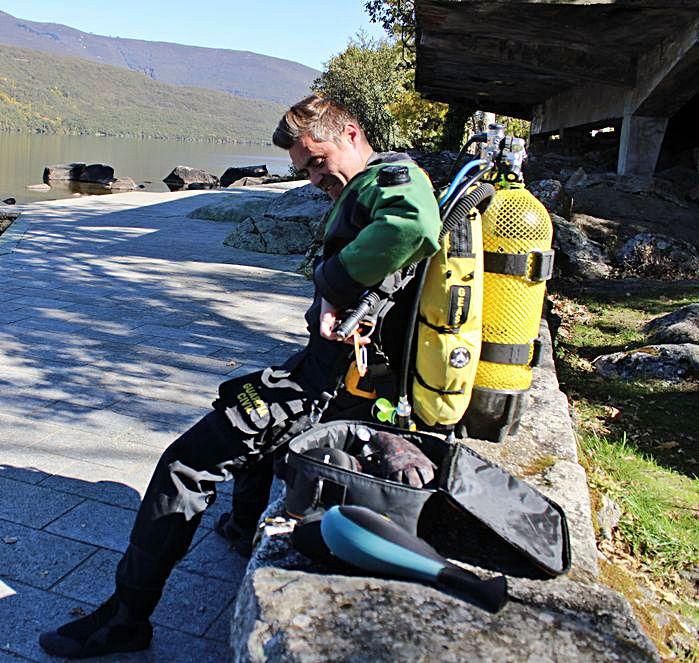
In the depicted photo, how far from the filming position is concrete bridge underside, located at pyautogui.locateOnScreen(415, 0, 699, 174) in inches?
369

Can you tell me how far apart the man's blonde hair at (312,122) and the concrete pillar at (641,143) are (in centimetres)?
1141

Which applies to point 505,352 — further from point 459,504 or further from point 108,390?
point 108,390

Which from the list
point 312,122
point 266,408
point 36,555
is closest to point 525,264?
point 312,122

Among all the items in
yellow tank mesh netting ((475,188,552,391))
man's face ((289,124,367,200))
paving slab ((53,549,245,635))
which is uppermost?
man's face ((289,124,367,200))

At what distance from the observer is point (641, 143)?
13.1 metres

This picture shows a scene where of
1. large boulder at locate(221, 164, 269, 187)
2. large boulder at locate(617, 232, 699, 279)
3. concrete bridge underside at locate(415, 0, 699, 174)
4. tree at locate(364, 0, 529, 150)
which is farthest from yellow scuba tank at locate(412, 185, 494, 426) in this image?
large boulder at locate(221, 164, 269, 187)

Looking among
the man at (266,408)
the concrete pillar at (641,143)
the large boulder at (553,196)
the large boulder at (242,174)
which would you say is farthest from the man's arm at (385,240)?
the large boulder at (242,174)

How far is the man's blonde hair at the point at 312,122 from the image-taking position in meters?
2.65

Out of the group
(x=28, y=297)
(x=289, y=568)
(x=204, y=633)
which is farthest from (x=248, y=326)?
(x=289, y=568)

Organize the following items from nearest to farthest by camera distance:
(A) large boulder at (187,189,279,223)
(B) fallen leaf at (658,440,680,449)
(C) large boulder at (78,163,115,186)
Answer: (B) fallen leaf at (658,440,680,449) < (A) large boulder at (187,189,279,223) < (C) large boulder at (78,163,115,186)

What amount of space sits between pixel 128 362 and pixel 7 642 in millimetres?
3367

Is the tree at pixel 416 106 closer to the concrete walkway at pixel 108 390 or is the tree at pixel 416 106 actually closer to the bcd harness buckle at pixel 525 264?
the concrete walkway at pixel 108 390

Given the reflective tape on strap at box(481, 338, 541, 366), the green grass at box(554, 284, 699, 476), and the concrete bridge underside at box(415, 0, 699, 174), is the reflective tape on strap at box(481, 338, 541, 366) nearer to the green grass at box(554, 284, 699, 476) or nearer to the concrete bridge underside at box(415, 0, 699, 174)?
the green grass at box(554, 284, 699, 476)

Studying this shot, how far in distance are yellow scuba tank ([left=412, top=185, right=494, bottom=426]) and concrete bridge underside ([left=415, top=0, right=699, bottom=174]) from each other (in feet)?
22.2
